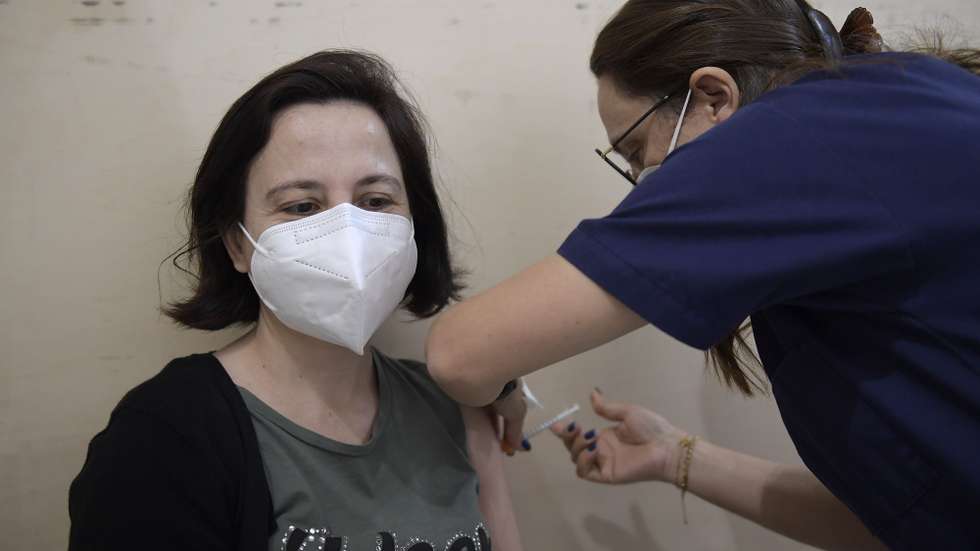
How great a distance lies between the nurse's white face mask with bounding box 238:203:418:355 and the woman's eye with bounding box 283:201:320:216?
3 cm

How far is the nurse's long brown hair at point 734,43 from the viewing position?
2.98 feet

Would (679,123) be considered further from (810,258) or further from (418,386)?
(418,386)

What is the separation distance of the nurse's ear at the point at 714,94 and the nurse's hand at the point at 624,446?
28.0 inches

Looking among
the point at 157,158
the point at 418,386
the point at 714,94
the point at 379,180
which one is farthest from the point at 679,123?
the point at 157,158

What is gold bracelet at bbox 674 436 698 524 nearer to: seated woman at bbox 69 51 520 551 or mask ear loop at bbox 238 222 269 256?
seated woman at bbox 69 51 520 551

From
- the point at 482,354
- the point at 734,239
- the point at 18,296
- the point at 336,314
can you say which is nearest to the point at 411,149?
the point at 336,314

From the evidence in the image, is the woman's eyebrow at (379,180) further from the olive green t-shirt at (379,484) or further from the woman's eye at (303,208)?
the olive green t-shirt at (379,484)

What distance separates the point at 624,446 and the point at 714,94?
0.79m

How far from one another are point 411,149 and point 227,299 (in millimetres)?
418

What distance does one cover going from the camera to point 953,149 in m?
0.72

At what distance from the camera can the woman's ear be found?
3.57 feet

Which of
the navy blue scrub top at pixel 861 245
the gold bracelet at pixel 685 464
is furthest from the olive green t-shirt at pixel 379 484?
the navy blue scrub top at pixel 861 245

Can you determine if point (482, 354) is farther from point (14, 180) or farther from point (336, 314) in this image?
point (14, 180)

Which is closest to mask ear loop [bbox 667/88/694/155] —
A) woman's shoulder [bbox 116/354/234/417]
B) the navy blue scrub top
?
the navy blue scrub top
